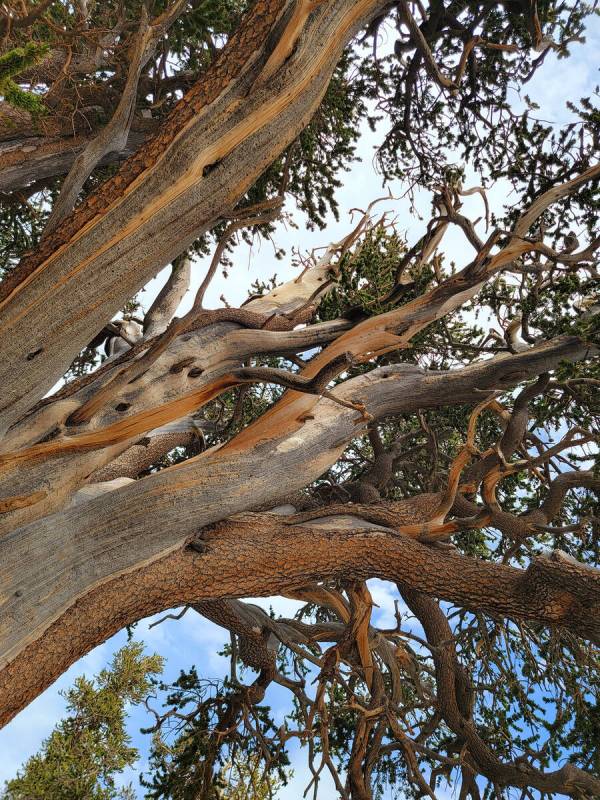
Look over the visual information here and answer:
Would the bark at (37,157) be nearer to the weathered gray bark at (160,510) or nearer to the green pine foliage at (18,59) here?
the weathered gray bark at (160,510)

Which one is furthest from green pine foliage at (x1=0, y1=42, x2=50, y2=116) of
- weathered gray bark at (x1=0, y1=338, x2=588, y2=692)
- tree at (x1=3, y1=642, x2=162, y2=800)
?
tree at (x1=3, y1=642, x2=162, y2=800)

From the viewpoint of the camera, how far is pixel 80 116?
25.9 ft

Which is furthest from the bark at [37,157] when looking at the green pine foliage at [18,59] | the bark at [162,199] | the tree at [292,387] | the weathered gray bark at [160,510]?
the green pine foliage at [18,59]

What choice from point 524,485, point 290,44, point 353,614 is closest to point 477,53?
point 290,44

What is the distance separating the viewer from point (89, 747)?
887 cm

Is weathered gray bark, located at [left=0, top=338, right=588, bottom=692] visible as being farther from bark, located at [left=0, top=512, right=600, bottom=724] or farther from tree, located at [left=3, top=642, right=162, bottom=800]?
tree, located at [left=3, top=642, right=162, bottom=800]

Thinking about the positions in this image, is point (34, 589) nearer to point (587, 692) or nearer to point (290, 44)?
point (290, 44)

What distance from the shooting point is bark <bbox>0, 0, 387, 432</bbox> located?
14.5ft

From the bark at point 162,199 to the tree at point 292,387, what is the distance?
0.7 inches

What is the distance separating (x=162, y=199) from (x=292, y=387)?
4.78 feet

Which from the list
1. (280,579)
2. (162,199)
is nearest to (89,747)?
(280,579)

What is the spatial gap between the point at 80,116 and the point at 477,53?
461 centimetres

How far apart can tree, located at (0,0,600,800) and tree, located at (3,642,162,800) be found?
6.38 ft

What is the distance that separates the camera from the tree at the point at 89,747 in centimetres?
805
